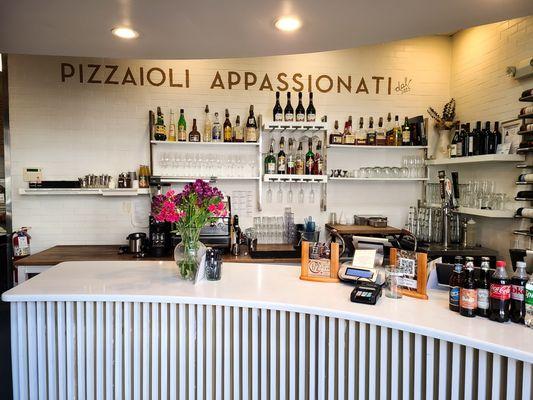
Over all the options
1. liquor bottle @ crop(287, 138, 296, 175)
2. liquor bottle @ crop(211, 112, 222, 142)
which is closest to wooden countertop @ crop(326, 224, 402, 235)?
liquor bottle @ crop(287, 138, 296, 175)

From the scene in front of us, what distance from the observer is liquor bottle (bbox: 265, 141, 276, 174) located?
396 cm

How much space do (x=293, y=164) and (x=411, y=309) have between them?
8.33 ft

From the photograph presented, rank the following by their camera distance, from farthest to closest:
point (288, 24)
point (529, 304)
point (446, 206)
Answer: point (446, 206) → point (288, 24) → point (529, 304)

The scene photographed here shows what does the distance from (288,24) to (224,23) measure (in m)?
0.41

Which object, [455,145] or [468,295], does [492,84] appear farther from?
[468,295]

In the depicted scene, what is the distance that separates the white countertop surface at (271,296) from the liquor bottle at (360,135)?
2.26m

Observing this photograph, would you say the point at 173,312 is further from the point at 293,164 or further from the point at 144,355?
the point at 293,164

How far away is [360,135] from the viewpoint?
14.0 ft

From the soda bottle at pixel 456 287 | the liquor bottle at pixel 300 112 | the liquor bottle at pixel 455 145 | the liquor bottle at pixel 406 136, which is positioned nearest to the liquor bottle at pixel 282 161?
the liquor bottle at pixel 300 112

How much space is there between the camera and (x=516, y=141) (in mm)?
3254

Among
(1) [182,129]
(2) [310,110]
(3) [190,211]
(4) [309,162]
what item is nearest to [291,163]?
(4) [309,162]

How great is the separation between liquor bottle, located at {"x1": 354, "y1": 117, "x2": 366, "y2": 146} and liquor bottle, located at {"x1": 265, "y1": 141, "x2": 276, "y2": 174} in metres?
0.97

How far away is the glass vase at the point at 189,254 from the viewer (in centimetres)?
207

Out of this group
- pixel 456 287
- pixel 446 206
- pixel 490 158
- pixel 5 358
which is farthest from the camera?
pixel 446 206
